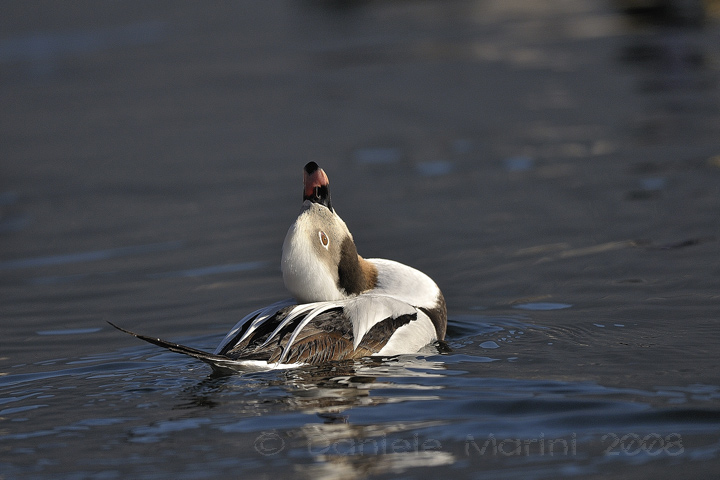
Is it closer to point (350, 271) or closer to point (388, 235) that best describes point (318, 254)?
point (350, 271)

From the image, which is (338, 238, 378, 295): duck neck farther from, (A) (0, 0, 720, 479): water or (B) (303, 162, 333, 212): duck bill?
(A) (0, 0, 720, 479): water

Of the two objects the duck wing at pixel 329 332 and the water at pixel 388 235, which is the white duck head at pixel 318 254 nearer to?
the duck wing at pixel 329 332

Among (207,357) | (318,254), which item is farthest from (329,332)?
(207,357)

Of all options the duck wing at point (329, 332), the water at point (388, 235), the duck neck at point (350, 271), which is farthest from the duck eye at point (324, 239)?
the water at point (388, 235)

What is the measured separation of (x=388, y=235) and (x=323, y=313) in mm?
4118

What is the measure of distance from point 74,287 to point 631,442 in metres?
6.19

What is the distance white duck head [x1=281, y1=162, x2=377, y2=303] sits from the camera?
6.64m

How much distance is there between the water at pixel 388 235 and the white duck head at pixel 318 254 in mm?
595

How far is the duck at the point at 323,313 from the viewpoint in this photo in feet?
21.0

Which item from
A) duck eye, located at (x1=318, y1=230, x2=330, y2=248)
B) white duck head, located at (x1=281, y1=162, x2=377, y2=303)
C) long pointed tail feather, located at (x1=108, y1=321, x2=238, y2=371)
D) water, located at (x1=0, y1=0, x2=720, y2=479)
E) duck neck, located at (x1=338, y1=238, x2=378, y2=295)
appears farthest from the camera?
duck neck, located at (x1=338, y1=238, x2=378, y2=295)

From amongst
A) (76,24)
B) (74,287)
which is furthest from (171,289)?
(76,24)

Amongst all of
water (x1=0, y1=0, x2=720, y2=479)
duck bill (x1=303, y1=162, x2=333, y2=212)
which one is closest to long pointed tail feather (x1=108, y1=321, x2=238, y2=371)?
water (x1=0, y1=0, x2=720, y2=479)

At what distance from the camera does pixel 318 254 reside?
6754 mm

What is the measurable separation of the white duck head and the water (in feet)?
1.95
